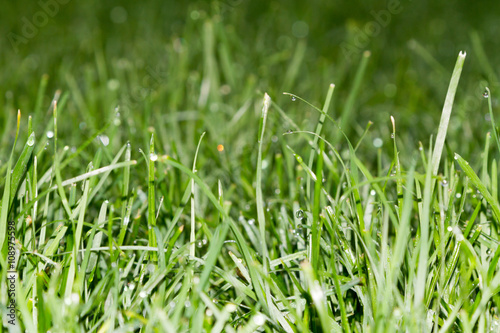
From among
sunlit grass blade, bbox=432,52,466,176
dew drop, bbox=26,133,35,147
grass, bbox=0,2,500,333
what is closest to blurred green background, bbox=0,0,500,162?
grass, bbox=0,2,500,333

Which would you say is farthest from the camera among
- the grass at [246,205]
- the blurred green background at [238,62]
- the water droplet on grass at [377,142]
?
the blurred green background at [238,62]

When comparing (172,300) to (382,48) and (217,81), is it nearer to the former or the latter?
(217,81)

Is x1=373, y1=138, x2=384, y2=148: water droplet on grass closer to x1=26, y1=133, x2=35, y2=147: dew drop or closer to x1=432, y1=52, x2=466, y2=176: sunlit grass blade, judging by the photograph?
x1=432, y1=52, x2=466, y2=176: sunlit grass blade

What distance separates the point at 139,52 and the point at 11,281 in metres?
1.47

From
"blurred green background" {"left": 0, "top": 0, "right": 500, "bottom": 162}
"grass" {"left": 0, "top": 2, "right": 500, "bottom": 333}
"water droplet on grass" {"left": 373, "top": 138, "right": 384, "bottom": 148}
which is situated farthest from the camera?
"blurred green background" {"left": 0, "top": 0, "right": 500, "bottom": 162}

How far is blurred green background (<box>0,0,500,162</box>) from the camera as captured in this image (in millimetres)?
1450

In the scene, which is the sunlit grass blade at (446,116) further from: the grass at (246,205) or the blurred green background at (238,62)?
the blurred green background at (238,62)

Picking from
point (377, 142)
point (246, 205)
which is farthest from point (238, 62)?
point (246, 205)

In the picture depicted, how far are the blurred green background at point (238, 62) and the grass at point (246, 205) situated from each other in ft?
0.04

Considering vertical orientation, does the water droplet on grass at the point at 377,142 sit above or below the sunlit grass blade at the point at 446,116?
below

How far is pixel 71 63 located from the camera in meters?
1.89

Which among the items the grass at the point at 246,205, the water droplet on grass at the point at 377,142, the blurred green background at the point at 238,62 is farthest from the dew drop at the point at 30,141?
the water droplet on grass at the point at 377,142

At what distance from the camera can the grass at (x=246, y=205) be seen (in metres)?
0.65

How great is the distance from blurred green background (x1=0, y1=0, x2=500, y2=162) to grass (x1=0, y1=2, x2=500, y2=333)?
1 cm
